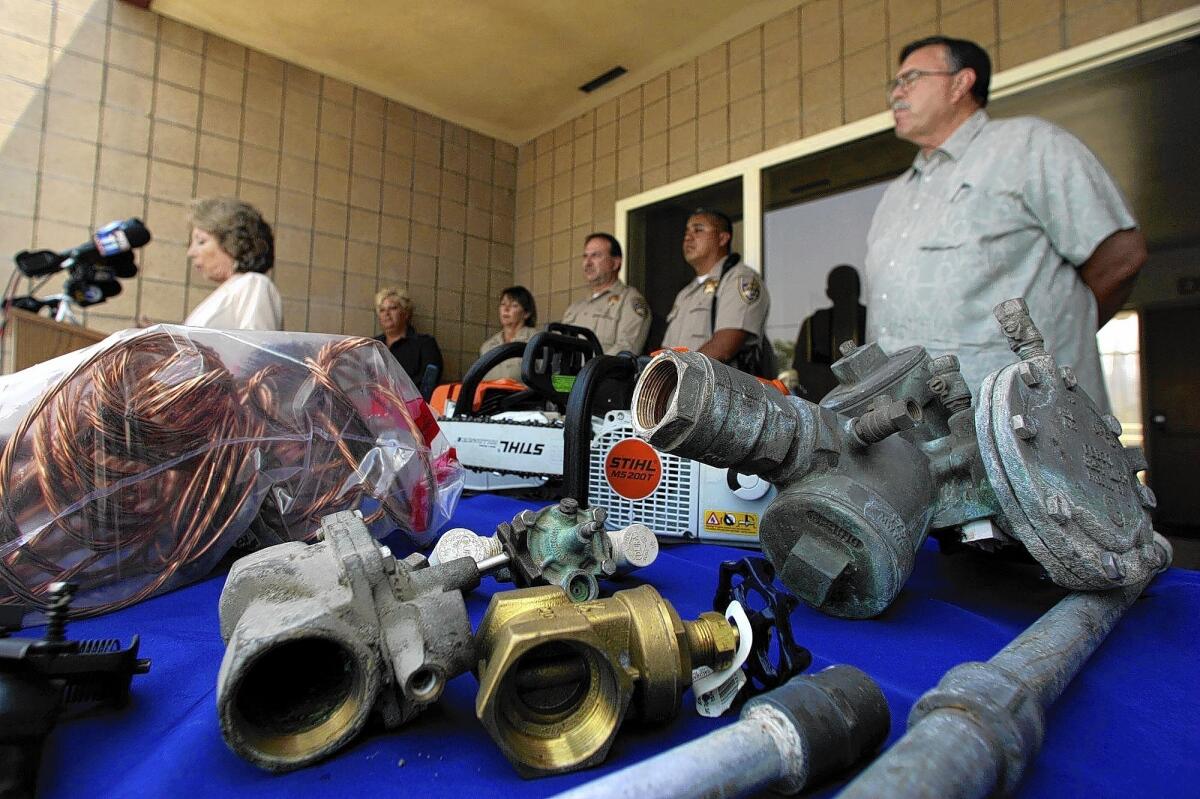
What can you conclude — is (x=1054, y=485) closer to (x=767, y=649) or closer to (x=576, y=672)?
(x=767, y=649)

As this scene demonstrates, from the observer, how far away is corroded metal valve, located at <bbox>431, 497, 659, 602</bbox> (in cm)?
90

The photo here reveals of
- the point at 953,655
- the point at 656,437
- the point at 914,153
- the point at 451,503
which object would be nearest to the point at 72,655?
the point at 656,437

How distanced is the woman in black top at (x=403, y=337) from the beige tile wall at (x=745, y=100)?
41.4 inches

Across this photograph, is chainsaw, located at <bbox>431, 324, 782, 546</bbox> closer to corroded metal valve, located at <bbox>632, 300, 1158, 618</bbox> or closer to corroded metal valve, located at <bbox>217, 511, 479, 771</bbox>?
corroded metal valve, located at <bbox>632, 300, 1158, 618</bbox>

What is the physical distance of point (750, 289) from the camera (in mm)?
3115

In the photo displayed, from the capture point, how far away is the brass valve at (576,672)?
19.8 inches

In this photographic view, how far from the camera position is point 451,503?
133cm

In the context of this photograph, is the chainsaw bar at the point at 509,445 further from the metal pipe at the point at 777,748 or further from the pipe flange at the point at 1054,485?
the metal pipe at the point at 777,748

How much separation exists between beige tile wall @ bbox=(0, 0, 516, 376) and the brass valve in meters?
4.23

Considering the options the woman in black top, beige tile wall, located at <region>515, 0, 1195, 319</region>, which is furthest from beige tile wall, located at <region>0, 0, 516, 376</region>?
beige tile wall, located at <region>515, 0, 1195, 319</region>

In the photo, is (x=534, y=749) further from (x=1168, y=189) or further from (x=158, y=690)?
(x=1168, y=189)

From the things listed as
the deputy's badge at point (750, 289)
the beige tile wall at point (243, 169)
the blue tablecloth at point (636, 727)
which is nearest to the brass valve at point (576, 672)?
the blue tablecloth at point (636, 727)

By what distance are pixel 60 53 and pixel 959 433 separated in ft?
16.1

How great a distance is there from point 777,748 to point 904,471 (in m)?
0.57
